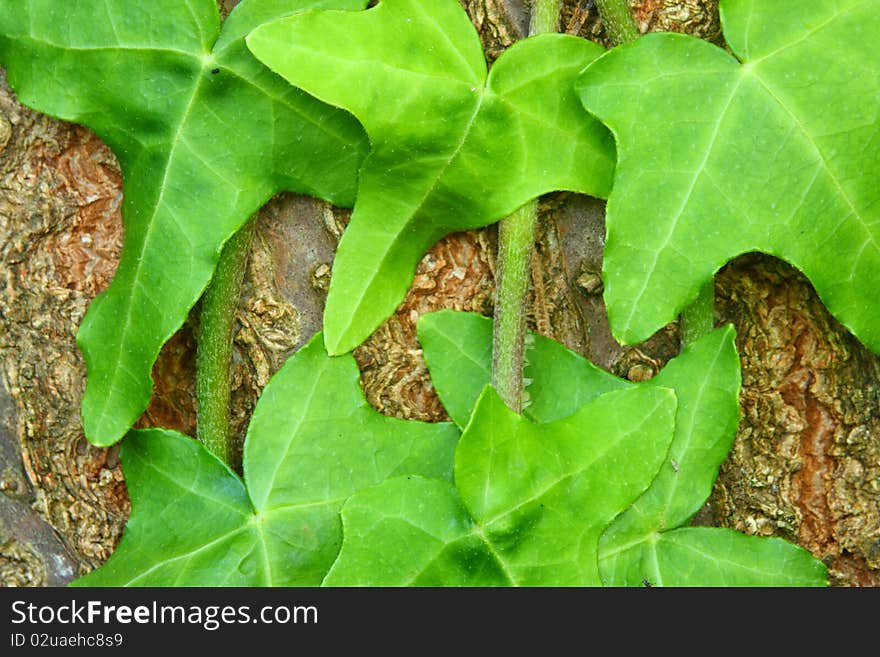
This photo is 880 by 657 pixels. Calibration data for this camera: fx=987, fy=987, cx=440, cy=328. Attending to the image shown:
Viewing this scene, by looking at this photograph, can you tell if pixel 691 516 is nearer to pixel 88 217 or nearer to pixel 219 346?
pixel 219 346

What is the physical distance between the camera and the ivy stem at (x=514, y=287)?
831mm

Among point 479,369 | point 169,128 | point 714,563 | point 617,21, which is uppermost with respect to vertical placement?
point 617,21

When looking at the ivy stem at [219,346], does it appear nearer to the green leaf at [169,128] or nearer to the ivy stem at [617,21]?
the green leaf at [169,128]

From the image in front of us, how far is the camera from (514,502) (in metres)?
0.77

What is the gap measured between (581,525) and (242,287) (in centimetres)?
37

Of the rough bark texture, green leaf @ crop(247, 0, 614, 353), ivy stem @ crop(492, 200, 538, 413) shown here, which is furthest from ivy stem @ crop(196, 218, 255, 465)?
ivy stem @ crop(492, 200, 538, 413)

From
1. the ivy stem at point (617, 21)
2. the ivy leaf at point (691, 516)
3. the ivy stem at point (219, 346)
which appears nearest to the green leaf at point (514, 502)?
the ivy leaf at point (691, 516)

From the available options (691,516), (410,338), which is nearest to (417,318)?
(410,338)

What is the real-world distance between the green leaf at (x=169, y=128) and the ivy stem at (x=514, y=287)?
143 mm

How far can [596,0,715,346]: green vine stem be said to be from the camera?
827mm

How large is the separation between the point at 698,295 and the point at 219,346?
424 millimetres

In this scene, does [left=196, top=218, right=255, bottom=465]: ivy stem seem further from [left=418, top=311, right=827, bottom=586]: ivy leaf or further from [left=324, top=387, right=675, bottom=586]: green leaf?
[left=418, top=311, right=827, bottom=586]: ivy leaf

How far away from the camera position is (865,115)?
748 millimetres

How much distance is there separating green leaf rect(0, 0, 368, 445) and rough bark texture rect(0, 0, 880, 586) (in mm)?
54
